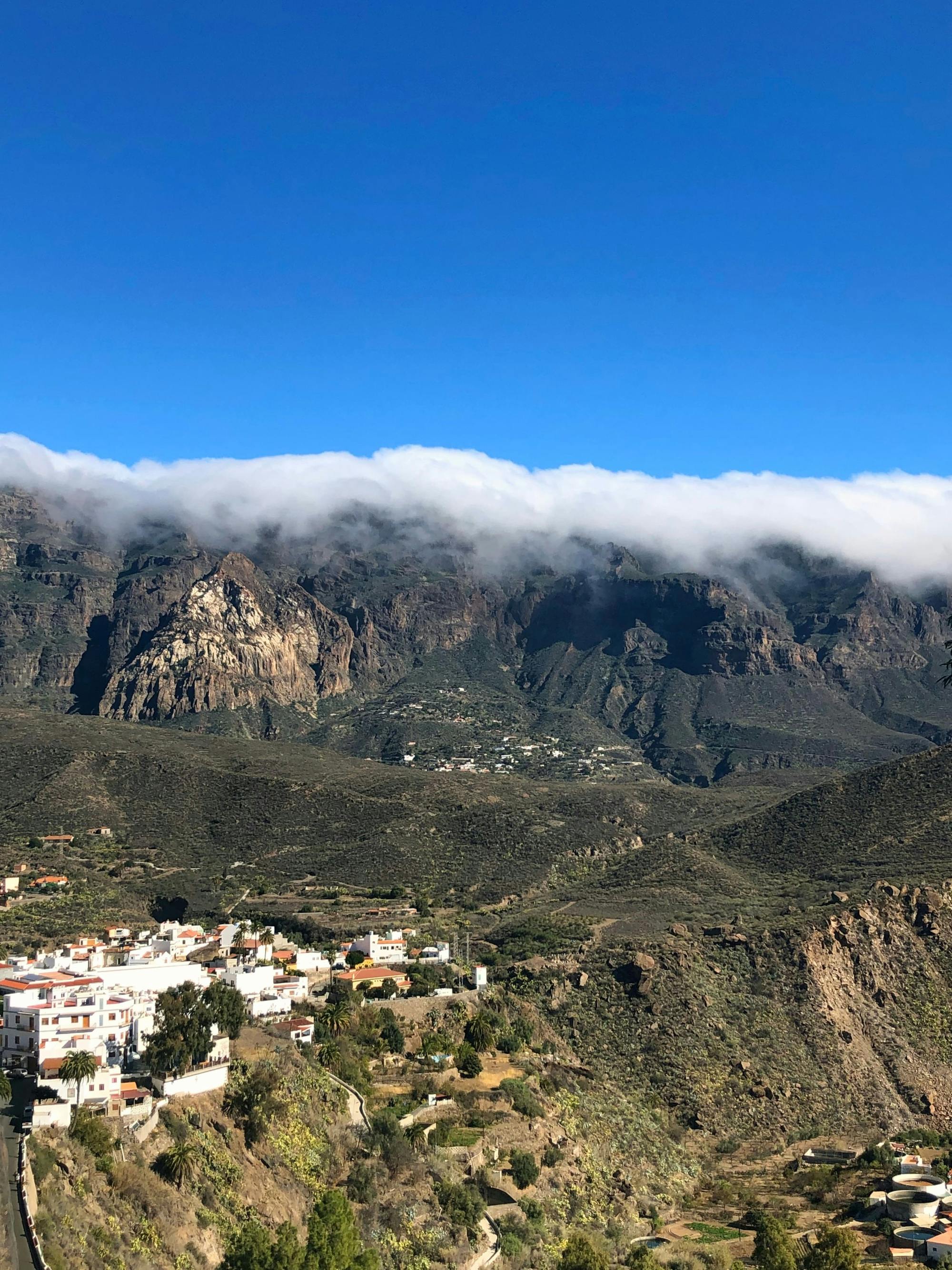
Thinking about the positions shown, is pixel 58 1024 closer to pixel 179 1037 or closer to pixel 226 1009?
pixel 179 1037

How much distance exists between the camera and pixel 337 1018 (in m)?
56.8

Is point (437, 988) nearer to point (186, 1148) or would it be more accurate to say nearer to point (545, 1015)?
point (545, 1015)

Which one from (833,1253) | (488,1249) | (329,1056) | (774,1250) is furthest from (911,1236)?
(329,1056)

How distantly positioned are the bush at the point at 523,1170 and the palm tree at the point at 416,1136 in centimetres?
334

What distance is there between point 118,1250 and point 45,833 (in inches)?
3281

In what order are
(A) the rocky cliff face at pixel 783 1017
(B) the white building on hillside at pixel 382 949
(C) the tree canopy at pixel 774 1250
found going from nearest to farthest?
(C) the tree canopy at pixel 774 1250
(A) the rocky cliff face at pixel 783 1017
(B) the white building on hillside at pixel 382 949

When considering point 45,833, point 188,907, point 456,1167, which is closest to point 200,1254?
point 456,1167

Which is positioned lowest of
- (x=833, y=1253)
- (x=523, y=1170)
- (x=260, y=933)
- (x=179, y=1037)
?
(x=833, y=1253)

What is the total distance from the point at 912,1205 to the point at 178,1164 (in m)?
28.0

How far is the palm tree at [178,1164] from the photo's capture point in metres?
36.8

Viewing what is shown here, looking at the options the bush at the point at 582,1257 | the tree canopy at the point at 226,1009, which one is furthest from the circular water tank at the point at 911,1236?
the tree canopy at the point at 226,1009

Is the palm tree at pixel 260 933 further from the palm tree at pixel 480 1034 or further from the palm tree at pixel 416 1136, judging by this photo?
the palm tree at pixel 416 1136

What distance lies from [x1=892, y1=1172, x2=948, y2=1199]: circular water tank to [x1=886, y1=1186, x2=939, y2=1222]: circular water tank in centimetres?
26

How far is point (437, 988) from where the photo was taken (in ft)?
221
